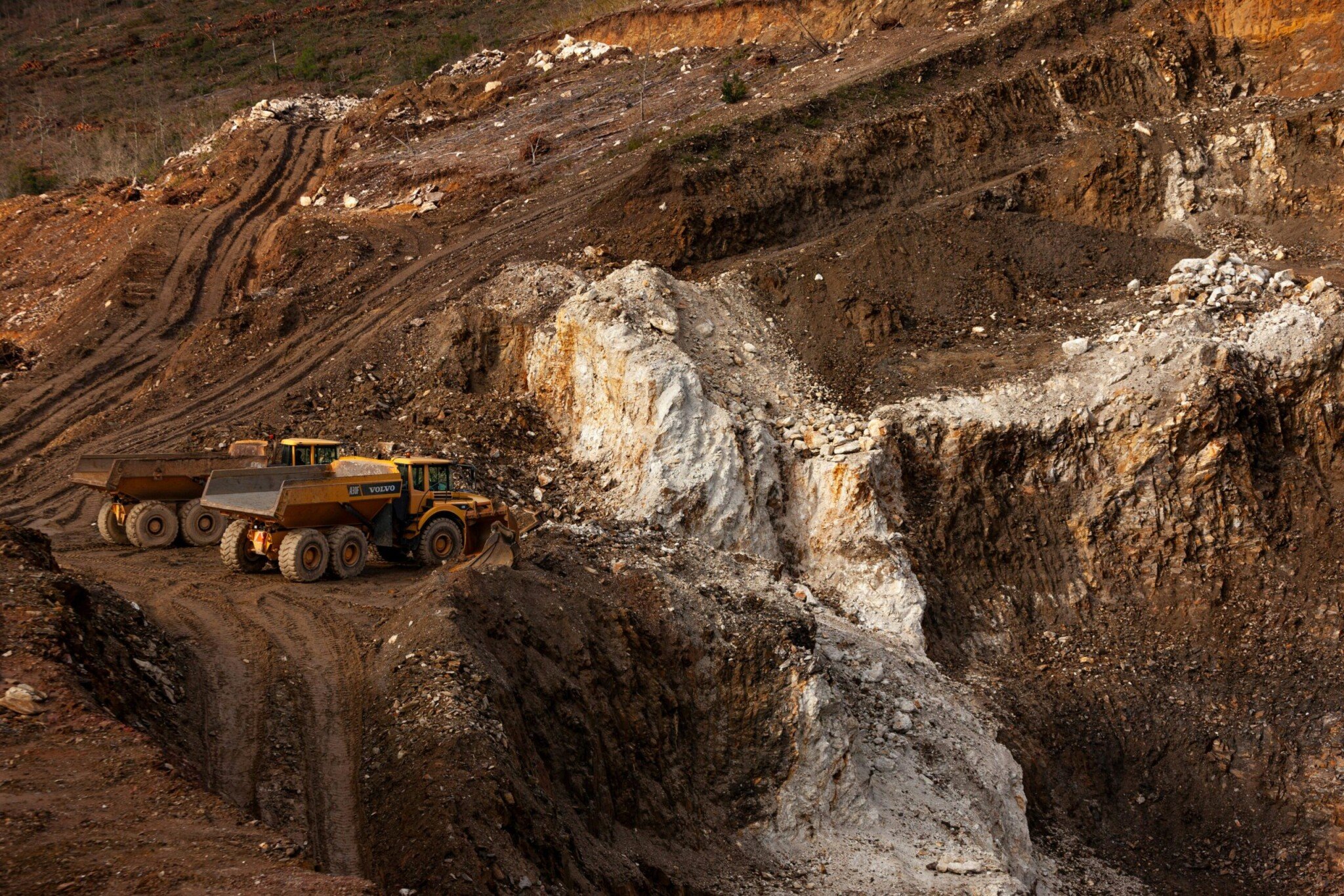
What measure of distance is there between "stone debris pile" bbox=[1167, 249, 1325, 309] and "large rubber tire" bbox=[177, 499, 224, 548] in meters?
18.4

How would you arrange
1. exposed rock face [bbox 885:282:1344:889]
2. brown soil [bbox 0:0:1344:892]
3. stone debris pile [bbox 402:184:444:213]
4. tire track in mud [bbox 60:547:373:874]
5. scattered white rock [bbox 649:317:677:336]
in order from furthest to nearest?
stone debris pile [bbox 402:184:444:213] → scattered white rock [bbox 649:317:677:336] → exposed rock face [bbox 885:282:1344:889] → brown soil [bbox 0:0:1344:892] → tire track in mud [bbox 60:547:373:874]

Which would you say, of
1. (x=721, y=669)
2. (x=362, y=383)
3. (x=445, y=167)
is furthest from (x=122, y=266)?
(x=721, y=669)

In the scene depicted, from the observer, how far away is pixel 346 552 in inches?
619

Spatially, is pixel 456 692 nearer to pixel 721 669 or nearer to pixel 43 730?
pixel 43 730

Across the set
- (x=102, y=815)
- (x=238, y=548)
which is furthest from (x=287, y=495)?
(x=102, y=815)

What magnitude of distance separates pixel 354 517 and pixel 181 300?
1433cm

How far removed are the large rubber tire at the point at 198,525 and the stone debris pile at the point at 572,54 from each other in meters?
24.6

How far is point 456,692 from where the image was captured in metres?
10.5

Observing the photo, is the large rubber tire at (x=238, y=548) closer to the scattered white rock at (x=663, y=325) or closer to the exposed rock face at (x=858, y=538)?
the scattered white rock at (x=663, y=325)

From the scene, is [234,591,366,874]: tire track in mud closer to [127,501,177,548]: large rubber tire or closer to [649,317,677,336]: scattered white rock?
[127,501,177,548]: large rubber tire

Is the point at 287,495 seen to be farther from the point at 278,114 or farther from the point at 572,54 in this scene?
the point at 572,54

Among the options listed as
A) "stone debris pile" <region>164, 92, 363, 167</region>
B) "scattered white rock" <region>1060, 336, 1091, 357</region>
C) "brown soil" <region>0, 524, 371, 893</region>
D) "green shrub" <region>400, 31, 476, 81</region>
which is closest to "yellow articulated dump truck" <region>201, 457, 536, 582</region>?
"brown soil" <region>0, 524, 371, 893</region>

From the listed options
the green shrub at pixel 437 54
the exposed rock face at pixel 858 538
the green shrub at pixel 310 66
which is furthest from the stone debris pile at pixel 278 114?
the exposed rock face at pixel 858 538

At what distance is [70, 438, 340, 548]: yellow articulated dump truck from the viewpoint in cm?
1641
